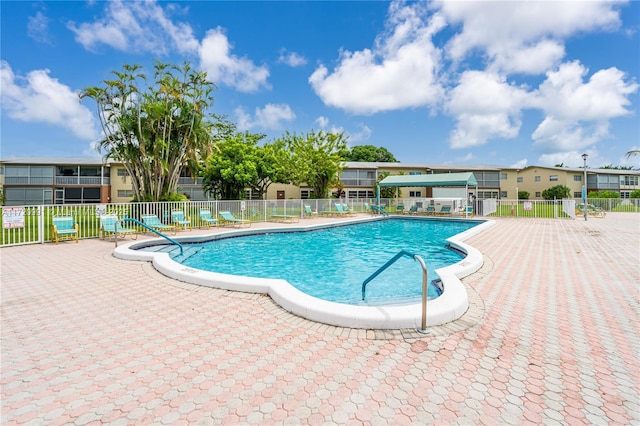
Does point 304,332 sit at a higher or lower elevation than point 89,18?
lower

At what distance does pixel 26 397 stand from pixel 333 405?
8.46 feet

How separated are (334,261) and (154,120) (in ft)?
39.6

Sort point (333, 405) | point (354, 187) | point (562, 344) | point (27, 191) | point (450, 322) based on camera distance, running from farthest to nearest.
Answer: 1. point (354, 187)
2. point (27, 191)
3. point (450, 322)
4. point (562, 344)
5. point (333, 405)

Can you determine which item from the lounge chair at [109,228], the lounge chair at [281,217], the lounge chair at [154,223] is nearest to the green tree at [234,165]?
the lounge chair at [281,217]

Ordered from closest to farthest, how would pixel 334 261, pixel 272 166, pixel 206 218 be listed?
pixel 334 261, pixel 206 218, pixel 272 166

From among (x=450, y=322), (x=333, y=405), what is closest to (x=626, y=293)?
(x=450, y=322)

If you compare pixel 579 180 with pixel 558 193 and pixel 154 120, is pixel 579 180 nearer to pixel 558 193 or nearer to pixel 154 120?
pixel 558 193

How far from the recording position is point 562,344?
348 centimetres

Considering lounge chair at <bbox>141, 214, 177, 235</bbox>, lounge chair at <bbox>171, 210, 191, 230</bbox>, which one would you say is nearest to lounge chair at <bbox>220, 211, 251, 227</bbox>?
lounge chair at <bbox>171, 210, 191, 230</bbox>

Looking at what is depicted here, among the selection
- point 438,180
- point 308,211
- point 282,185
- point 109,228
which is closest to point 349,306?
point 109,228

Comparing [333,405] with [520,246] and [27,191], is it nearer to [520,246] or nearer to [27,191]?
[520,246]

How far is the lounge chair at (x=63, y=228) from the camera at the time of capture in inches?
418

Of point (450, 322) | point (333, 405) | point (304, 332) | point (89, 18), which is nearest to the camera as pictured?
point (333, 405)

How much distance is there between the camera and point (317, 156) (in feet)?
99.5
